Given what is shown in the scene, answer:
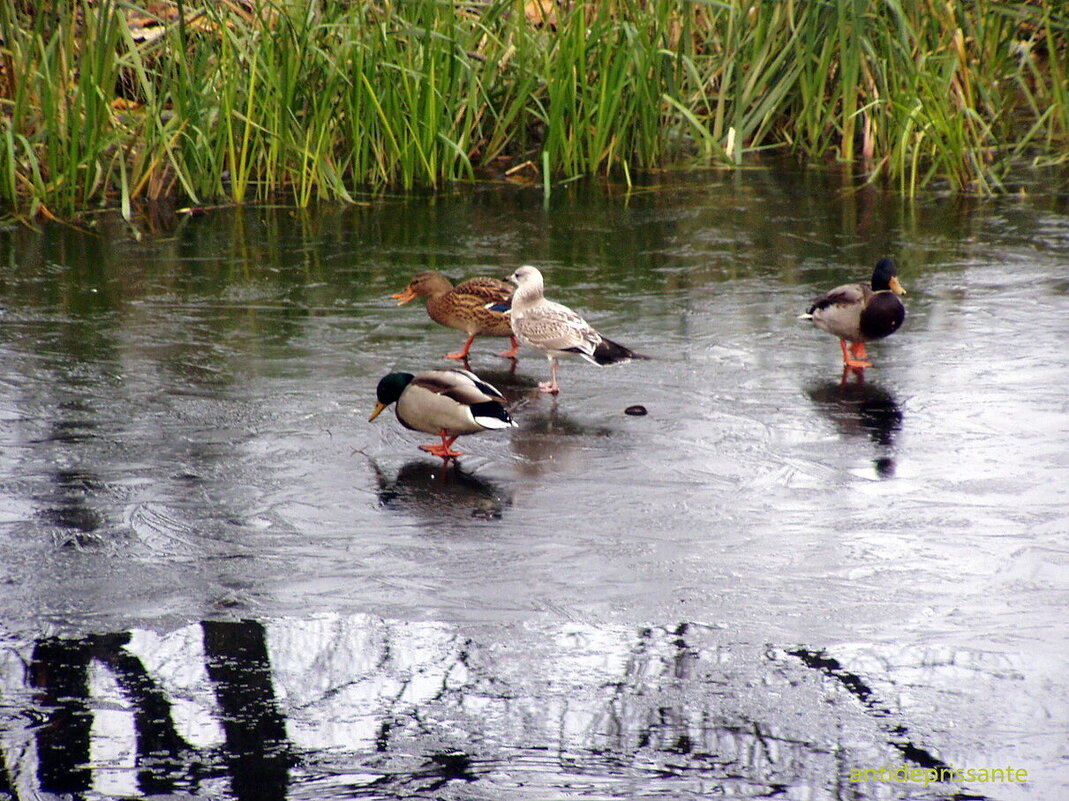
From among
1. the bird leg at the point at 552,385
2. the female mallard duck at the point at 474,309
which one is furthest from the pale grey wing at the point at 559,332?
the female mallard duck at the point at 474,309

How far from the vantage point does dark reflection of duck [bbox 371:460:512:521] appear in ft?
17.8

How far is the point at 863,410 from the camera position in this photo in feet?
21.5

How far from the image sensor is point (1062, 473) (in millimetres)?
5625

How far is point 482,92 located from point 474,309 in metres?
4.05

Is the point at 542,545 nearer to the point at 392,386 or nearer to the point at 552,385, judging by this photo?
the point at 392,386

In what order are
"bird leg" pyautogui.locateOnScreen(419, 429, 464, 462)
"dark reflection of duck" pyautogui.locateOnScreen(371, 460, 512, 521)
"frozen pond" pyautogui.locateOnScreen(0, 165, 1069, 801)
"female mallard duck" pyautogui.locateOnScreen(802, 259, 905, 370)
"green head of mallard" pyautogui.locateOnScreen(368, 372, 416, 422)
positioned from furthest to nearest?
"female mallard duck" pyautogui.locateOnScreen(802, 259, 905, 370), "green head of mallard" pyautogui.locateOnScreen(368, 372, 416, 422), "bird leg" pyautogui.locateOnScreen(419, 429, 464, 462), "dark reflection of duck" pyautogui.locateOnScreen(371, 460, 512, 521), "frozen pond" pyautogui.locateOnScreen(0, 165, 1069, 801)

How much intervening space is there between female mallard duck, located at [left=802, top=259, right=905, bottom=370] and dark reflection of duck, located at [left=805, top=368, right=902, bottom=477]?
0.61 ft

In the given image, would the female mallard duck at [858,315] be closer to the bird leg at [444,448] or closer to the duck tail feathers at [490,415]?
the duck tail feathers at [490,415]

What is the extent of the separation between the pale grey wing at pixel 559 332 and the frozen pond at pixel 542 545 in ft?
0.92

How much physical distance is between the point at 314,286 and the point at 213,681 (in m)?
4.96

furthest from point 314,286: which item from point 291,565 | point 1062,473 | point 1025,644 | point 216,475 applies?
point 1025,644

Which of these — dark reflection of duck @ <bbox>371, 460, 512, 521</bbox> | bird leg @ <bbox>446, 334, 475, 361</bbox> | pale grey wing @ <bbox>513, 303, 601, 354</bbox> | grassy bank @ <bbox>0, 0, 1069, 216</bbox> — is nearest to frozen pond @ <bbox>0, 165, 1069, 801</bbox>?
dark reflection of duck @ <bbox>371, 460, 512, 521</bbox>

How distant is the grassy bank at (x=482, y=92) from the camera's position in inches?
403

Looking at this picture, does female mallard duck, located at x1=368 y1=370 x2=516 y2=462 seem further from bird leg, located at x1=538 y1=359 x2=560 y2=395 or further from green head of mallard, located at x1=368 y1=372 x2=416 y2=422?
bird leg, located at x1=538 y1=359 x2=560 y2=395
